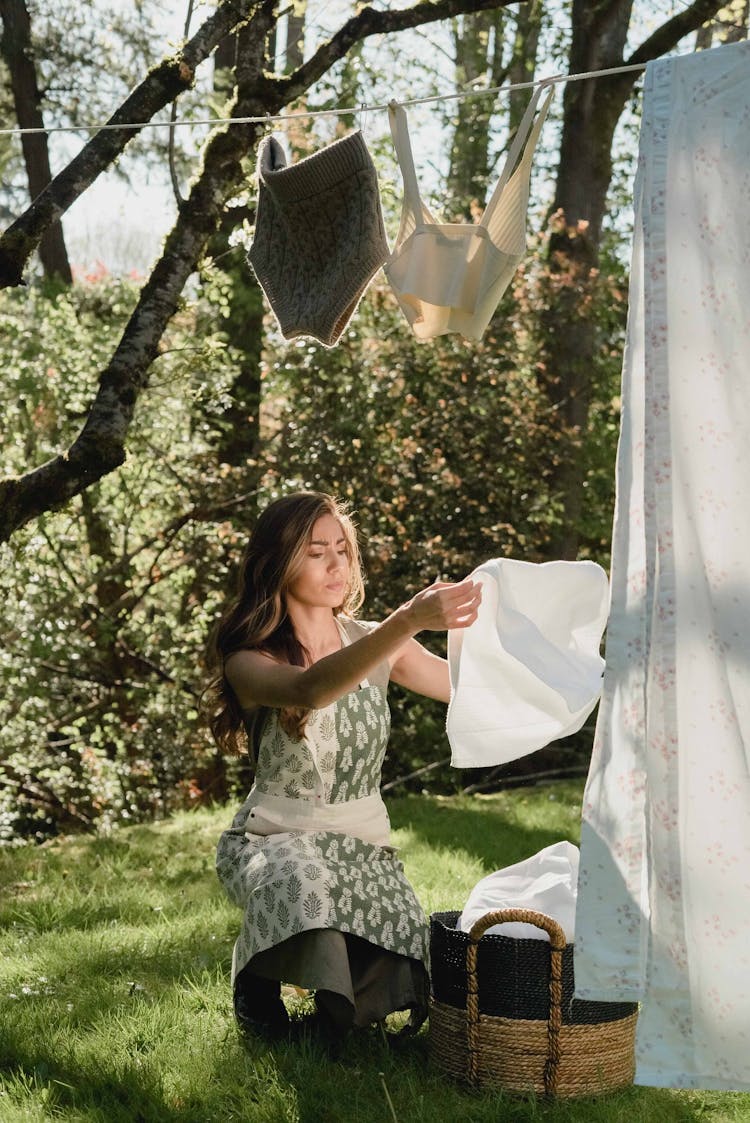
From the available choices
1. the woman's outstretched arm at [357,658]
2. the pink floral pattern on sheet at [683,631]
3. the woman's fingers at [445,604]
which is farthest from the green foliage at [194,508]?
the pink floral pattern on sheet at [683,631]

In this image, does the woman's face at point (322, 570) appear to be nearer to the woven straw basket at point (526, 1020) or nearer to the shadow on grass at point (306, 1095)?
the woven straw basket at point (526, 1020)

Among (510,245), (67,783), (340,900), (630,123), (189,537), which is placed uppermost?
(630,123)

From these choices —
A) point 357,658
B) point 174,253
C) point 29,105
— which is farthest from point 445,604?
point 29,105

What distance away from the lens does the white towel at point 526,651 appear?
9.31ft

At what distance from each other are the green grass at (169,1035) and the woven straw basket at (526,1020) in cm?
5

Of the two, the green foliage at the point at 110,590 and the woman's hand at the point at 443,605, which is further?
the green foliage at the point at 110,590

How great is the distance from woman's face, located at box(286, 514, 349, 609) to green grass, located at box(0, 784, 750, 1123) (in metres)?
1.02

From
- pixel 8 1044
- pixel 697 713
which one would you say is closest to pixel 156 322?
pixel 8 1044

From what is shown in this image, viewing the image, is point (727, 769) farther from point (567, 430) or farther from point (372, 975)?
point (567, 430)

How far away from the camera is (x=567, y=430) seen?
7375 millimetres

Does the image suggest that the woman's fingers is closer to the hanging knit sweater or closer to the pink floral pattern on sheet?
the pink floral pattern on sheet

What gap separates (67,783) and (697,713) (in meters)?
5.80

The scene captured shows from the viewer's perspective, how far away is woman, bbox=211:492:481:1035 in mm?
2812

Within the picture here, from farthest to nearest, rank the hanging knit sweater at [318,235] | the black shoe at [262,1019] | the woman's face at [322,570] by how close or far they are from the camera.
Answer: the woman's face at [322,570] < the hanging knit sweater at [318,235] < the black shoe at [262,1019]
